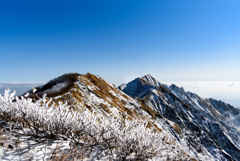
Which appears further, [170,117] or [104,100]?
[170,117]

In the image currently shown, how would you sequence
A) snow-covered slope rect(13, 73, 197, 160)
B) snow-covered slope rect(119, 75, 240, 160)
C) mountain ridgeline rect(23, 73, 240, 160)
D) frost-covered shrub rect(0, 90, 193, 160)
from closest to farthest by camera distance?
frost-covered shrub rect(0, 90, 193, 160), snow-covered slope rect(13, 73, 197, 160), mountain ridgeline rect(23, 73, 240, 160), snow-covered slope rect(119, 75, 240, 160)

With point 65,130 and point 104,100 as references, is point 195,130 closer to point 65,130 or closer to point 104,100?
point 104,100

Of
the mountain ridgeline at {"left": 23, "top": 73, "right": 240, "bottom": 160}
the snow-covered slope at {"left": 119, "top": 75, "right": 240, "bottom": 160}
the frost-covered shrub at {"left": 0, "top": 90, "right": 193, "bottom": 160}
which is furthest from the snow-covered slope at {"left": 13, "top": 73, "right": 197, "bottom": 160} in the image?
the frost-covered shrub at {"left": 0, "top": 90, "right": 193, "bottom": 160}

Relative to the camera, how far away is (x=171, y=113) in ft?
275

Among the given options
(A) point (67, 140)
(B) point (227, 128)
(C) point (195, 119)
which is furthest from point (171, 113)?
(A) point (67, 140)

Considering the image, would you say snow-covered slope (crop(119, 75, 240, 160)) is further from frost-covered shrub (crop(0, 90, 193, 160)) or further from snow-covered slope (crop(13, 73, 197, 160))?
frost-covered shrub (crop(0, 90, 193, 160))

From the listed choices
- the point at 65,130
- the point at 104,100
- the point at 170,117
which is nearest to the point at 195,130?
the point at 170,117

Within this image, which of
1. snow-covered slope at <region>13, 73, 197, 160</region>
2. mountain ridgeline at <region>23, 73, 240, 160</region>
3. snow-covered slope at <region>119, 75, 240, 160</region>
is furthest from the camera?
snow-covered slope at <region>119, 75, 240, 160</region>

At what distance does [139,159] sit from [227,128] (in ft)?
530

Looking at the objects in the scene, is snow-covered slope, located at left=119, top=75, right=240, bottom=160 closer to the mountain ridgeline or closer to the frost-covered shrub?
the mountain ridgeline

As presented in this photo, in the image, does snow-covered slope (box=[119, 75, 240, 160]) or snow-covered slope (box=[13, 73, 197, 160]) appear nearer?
snow-covered slope (box=[13, 73, 197, 160])

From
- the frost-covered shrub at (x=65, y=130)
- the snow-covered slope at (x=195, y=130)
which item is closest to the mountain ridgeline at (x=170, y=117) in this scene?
the snow-covered slope at (x=195, y=130)

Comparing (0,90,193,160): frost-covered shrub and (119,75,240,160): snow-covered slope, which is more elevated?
(0,90,193,160): frost-covered shrub

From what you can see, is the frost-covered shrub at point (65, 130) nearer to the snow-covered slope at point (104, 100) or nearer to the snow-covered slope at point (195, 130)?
the snow-covered slope at point (104, 100)
